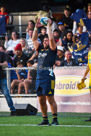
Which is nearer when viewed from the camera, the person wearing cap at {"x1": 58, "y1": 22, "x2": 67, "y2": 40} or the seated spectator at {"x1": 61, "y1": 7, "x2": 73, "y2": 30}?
the person wearing cap at {"x1": 58, "y1": 22, "x2": 67, "y2": 40}

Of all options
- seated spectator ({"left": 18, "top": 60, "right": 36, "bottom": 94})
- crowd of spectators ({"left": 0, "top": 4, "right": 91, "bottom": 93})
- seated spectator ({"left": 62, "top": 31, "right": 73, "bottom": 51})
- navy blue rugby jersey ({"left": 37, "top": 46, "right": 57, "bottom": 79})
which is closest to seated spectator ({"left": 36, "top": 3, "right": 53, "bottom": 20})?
crowd of spectators ({"left": 0, "top": 4, "right": 91, "bottom": 93})

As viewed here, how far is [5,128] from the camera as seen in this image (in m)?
9.71

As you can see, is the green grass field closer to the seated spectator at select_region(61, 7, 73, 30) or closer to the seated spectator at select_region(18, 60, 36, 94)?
the seated spectator at select_region(18, 60, 36, 94)

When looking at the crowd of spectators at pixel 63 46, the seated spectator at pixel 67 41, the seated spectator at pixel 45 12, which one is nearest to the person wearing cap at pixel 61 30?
the crowd of spectators at pixel 63 46

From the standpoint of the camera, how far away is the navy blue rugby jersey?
33.8 ft

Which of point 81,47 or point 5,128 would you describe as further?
point 81,47

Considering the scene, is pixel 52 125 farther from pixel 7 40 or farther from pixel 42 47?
pixel 7 40

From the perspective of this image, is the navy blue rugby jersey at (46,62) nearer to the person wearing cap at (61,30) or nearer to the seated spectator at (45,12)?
the seated spectator at (45,12)

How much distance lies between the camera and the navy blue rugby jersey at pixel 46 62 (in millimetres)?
10312

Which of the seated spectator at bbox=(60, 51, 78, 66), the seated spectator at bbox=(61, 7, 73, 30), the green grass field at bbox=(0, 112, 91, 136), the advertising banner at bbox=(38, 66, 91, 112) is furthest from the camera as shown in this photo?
the seated spectator at bbox=(61, 7, 73, 30)

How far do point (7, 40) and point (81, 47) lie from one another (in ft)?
14.1

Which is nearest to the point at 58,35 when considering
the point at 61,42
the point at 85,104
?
the point at 61,42

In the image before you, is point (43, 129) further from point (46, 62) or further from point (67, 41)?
point (67, 41)

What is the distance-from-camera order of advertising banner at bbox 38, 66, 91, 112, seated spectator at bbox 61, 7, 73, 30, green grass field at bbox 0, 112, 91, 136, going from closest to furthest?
green grass field at bbox 0, 112, 91, 136, advertising banner at bbox 38, 66, 91, 112, seated spectator at bbox 61, 7, 73, 30
